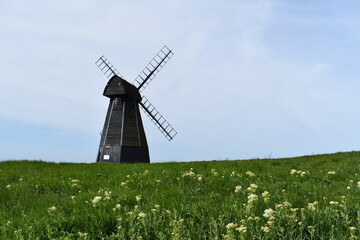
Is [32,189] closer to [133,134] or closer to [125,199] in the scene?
[125,199]

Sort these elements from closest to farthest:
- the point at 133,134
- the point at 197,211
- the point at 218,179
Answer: the point at 197,211 < the point at 218,179 < the point at 133,134

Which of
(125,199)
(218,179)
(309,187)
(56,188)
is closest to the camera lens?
(125,199)

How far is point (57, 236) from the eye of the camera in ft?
15.7

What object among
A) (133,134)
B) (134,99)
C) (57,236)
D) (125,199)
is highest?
(134,99)

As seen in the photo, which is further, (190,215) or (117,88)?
(117,88)

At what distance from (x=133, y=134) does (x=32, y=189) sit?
962 inches

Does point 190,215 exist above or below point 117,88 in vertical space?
below

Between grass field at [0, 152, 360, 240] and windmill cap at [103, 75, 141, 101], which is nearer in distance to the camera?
grass field at [0, 152, 360, 240]

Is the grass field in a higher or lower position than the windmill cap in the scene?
lower

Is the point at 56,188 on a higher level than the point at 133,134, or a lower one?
lower

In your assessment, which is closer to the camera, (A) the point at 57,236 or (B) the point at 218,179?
(A) the point at 57,236

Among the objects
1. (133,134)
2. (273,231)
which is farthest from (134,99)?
(273,231)

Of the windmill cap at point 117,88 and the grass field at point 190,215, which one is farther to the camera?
the windmill cap at point 117,88

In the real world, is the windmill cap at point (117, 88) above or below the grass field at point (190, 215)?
above
